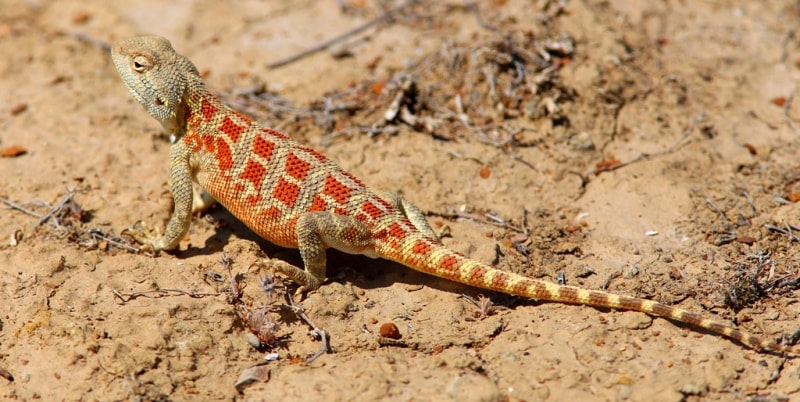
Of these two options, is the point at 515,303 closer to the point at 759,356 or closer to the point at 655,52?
the point at 759,356

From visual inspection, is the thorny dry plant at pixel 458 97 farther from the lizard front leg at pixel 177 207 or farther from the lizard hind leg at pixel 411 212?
the lizard front leg at pixel 177 207

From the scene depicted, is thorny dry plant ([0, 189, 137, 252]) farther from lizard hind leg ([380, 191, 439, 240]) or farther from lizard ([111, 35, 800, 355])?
lizard hind leg ([380, 191, 439, 240])

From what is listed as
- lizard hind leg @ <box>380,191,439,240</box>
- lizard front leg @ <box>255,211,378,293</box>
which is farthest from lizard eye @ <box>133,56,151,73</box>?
lizard hind leg @ <box>380,191,439,240</box>

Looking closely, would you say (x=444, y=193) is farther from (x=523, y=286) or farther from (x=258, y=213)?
(x=258, y=213)

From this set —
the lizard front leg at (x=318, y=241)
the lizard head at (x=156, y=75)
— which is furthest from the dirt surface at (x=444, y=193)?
the lizard head at (x=156, y=75)

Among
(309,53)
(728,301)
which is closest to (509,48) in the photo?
(309,53)

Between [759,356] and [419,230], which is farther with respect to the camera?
[419,230]
